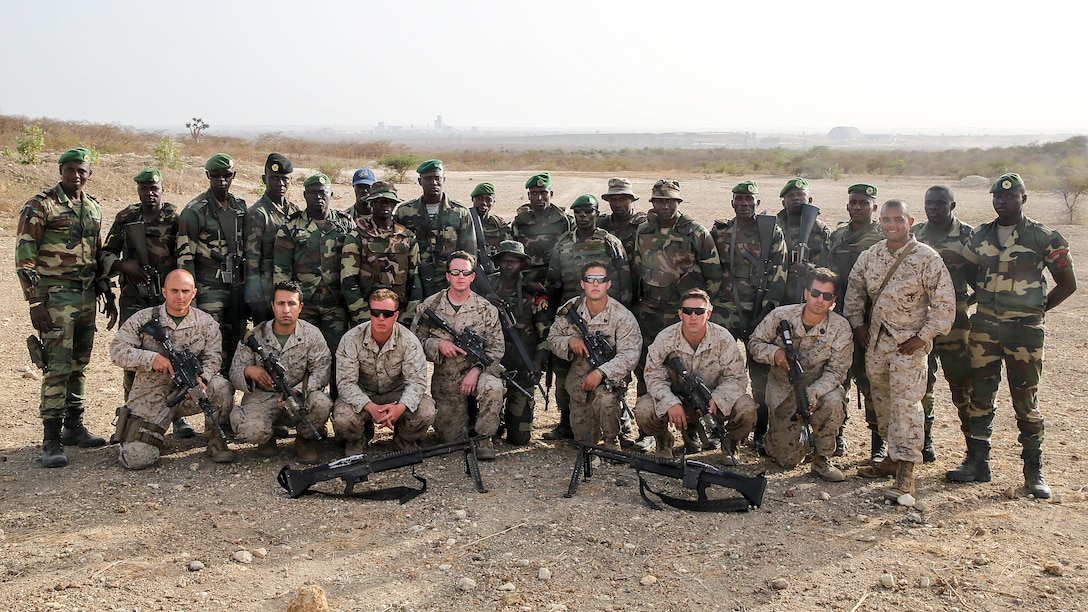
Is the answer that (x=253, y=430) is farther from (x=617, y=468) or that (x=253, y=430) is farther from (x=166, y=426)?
(x=617, y=468)

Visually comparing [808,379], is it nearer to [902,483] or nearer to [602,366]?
[902,483]

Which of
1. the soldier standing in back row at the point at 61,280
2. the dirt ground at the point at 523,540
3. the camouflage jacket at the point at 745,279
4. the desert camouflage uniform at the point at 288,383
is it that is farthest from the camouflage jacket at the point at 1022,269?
the soldier standing in back row at the point at 61,280

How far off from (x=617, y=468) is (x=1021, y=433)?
2903 millimetres

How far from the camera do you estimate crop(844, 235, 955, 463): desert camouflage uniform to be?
5809mm

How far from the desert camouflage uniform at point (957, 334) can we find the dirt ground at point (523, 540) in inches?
21.6

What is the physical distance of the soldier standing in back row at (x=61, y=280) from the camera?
6.26 m

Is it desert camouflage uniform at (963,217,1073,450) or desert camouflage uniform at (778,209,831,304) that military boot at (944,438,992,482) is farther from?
desert camouflage uniform at (778,209,831,304)

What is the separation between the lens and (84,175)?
21.4 ft

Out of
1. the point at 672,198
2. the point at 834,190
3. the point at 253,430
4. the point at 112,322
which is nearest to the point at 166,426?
the point at 253,430

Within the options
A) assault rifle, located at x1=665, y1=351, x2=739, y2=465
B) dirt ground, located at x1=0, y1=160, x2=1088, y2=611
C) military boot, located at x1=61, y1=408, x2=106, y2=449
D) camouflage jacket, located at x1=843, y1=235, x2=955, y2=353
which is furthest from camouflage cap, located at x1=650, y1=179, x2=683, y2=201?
military boot, located at x1=61, y1=408, x2=106, y2=449

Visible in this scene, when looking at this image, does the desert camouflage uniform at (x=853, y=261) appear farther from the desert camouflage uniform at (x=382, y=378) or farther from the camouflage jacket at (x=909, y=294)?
the desert camouflage uniform at (x=382, y=378)

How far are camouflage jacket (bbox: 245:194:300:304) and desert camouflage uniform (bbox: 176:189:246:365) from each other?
0.07m

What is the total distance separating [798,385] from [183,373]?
14.8 feet

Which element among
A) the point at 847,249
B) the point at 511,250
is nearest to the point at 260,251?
the point at 511,250
